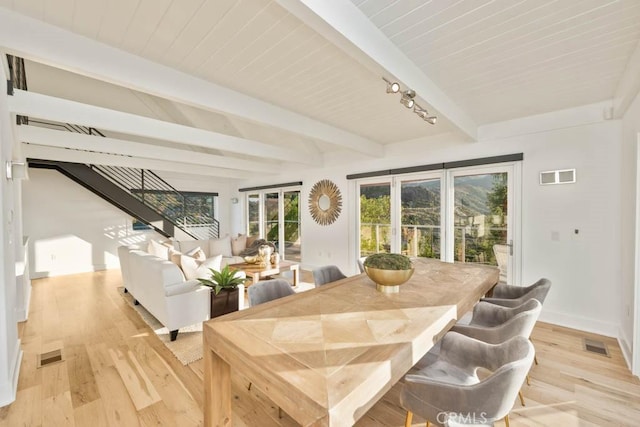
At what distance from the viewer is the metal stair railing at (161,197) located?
6762mm

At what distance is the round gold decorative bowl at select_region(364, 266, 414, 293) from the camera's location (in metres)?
1.85

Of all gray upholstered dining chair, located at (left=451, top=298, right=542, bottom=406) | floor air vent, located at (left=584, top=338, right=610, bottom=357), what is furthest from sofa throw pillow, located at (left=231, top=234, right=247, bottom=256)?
floor air vent, located at (left=584, top=338, right=610, bottom=357)

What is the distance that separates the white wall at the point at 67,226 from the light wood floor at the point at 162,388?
372 cm

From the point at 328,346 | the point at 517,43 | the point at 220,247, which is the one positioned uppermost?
the point at 517,43

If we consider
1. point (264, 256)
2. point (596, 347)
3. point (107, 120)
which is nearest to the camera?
point (596, 347)

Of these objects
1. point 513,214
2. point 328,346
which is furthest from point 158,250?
point 513,214

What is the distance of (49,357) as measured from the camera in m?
2.54

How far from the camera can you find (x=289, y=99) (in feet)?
10.2

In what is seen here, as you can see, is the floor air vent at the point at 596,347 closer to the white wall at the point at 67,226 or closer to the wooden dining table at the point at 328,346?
the wooden dining table at the point at 328,346

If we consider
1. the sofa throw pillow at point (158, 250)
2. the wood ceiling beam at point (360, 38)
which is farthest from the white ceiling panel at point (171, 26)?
the sofa throw pillow at point (158, 250)

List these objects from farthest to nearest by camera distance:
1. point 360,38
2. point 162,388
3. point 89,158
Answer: point 89,158
point 162,388
point 360,38

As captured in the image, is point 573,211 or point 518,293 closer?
point 518,293

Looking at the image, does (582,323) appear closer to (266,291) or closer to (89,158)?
(266,291)

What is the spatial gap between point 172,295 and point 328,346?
2423 mm
